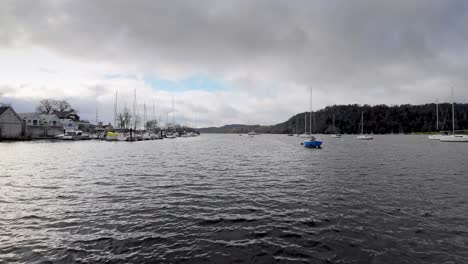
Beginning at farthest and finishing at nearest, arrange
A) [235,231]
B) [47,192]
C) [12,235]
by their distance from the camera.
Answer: [47,192] → [235,231] → [12,235]

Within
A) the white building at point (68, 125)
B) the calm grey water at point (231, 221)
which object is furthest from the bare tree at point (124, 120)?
the calm grey water at point (231, 221)

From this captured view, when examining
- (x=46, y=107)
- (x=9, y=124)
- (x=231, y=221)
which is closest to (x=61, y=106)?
(x=46, y=107)

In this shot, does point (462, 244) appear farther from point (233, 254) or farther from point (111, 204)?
point (111, 204)

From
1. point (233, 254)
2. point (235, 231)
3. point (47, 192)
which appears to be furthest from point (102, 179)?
point (233, 254)

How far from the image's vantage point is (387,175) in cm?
2423

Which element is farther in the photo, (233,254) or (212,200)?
(212,200)

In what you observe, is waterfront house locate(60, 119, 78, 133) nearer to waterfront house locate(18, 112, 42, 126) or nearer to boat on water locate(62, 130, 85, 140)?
waterfront house locate(18, 112, 42, 126)

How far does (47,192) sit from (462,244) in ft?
73.3

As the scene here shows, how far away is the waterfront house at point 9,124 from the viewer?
79375 mm

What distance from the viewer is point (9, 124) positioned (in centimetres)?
8150

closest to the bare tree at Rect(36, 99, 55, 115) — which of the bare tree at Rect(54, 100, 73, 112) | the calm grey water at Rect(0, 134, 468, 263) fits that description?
the bare tree at Rect(54, 100, 73, 112)

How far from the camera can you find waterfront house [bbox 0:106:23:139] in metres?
79.4

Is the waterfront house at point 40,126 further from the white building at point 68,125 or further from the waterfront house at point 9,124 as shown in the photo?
the waterfront house at point 9,124

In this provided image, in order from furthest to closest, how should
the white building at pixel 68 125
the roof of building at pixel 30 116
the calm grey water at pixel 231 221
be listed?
the white building at pixel 68 125, the roof of building at pixel 30 116, the calm grey water at pixel 231 221
